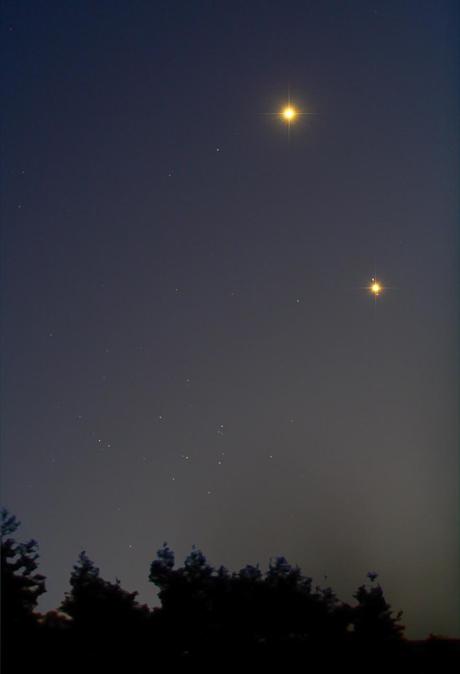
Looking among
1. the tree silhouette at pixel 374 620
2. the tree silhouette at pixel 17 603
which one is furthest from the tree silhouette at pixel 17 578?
the tree silhouette at pixel 374 620

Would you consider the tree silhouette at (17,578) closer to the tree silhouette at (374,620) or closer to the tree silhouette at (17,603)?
the tree silhouette at (17,603)

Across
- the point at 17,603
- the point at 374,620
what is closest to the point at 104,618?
the point at 17,603

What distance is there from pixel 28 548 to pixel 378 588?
1720 cm

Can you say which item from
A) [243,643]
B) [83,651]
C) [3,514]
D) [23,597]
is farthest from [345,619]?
[3,514]

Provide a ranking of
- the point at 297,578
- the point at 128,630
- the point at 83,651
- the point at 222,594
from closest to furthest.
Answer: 1. the point at 83,651
2. the point at 128,630
3. the point at 222,594
4. the point at 297,578

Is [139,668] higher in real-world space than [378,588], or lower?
lower

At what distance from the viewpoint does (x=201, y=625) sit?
21500mm

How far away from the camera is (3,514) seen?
22.3m

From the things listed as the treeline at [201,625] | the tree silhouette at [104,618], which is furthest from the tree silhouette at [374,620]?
the tree silhouette at [104,618]

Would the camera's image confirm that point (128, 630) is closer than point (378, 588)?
Yes

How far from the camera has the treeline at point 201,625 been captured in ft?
63.6

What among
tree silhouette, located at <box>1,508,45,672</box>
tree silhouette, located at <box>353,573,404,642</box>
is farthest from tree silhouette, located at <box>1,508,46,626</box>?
tree silhouette, located at <box>353,573,404,642</box>

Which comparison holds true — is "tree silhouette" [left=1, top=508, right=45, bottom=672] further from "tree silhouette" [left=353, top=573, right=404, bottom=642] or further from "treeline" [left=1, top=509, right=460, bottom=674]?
"tree silhouette" [left=353, top=573, right=404, bottom=642]

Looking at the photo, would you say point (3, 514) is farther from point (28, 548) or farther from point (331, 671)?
point (331, 671)
